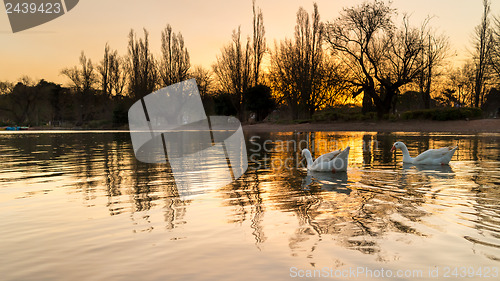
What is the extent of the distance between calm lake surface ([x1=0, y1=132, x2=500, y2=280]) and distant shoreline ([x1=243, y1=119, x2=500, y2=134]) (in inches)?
1284

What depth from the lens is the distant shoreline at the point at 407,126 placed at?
39188 millimetres

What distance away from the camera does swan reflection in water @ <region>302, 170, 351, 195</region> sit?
8789 mm

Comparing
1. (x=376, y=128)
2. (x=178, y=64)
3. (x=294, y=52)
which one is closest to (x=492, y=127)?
(x=376, y=128)

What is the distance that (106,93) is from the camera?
8212 cm

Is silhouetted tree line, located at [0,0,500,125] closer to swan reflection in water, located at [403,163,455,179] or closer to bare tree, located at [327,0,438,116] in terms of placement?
bare tree, located at [327,0,438,116]

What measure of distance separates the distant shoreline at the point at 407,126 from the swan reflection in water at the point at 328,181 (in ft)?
106

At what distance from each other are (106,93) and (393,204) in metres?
81.9

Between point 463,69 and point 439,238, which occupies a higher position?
point 463,69

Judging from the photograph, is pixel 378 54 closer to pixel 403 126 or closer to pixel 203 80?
pixel 403 126

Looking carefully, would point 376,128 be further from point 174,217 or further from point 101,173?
point 174,217

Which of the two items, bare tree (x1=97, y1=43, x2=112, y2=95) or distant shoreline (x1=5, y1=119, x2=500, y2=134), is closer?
distant shoreline (x1=5, y1=119, x2=500, y2=134)

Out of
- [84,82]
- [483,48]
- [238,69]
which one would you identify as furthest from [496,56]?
[84,82]

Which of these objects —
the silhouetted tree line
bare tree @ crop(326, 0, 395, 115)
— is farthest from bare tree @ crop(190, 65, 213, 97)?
bare tree @ crop(326, 0, 395, 115)

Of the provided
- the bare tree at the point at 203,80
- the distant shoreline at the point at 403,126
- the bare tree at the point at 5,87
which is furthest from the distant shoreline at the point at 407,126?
the bare tree at the point at 5,87
